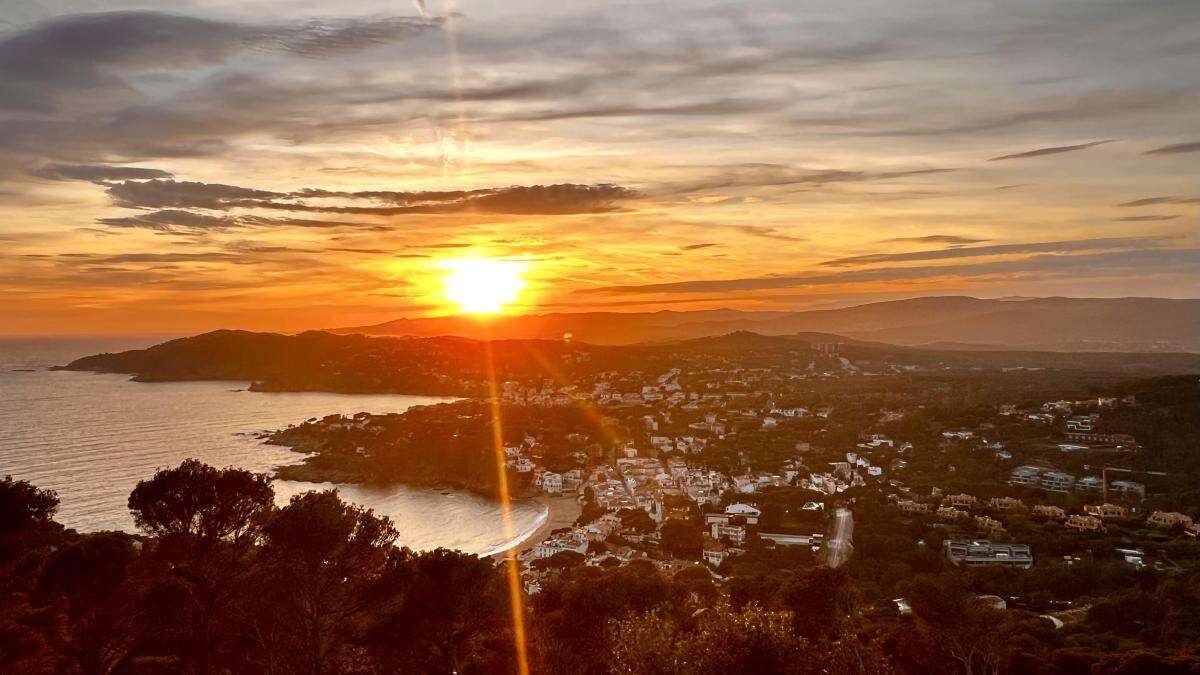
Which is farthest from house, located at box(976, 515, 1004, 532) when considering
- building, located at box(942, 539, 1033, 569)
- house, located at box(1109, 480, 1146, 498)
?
house, located at box(1109, 480, 1146, 498)

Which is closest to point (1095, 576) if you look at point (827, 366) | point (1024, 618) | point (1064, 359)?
point (1024, 618)

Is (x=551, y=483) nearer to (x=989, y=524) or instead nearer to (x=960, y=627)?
(x=989, y=524)

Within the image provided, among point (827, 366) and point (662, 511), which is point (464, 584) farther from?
point (827, 366)

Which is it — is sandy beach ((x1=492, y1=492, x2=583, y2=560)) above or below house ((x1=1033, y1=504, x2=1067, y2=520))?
below

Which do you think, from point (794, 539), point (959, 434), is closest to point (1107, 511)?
point (794, 539)

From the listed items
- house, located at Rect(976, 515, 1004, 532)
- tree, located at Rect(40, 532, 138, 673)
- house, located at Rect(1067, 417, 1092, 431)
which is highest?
tree, located at Rect(40, 532, 138, 673)

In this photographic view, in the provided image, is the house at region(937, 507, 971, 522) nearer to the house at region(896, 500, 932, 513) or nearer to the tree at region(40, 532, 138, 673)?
the house at region(896, 500, 932, 513)
